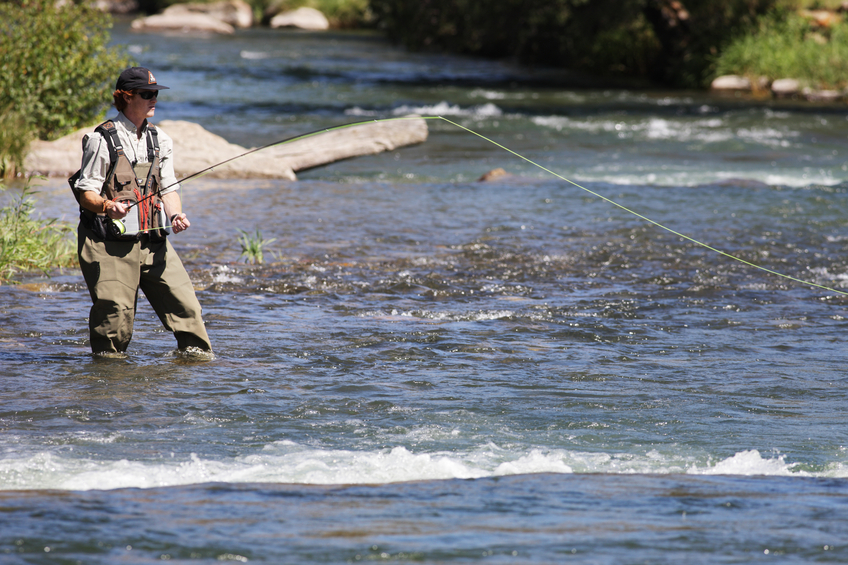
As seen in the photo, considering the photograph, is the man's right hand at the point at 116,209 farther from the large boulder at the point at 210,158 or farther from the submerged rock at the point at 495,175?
the submerged rock at the point at 495,175

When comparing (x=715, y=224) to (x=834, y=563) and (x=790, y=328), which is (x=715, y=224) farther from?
(x=834, y=563)

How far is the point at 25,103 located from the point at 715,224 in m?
8.28

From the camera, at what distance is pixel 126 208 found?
5.19 metres

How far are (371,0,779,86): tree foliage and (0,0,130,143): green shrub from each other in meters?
15.2

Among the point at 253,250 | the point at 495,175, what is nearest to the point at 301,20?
the point at 495,175

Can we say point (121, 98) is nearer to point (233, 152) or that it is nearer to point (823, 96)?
point (233, 152)

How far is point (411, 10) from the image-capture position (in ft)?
107

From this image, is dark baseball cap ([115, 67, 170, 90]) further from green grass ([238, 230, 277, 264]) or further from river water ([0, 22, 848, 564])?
green grass ([238, 230, 277, 264])

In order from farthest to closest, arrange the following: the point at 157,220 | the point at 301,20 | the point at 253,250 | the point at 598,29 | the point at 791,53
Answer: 1. the point at 301,20
2. the point at 598,29
3. the point at 791,53
4. the point at 253,250
5. the point at 157,220

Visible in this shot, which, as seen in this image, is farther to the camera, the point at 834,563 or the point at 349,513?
the point at 349,513

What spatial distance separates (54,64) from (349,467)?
9798mm

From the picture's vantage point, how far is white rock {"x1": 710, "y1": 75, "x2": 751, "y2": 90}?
24.8 meters

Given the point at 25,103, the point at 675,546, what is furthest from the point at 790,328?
the point at 25,103

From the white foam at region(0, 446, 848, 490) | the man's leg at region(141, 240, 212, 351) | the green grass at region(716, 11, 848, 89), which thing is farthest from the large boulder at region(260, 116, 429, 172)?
the green grass at region(716, 11, 848, 89)
